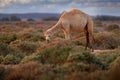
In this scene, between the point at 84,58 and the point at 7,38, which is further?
the point at 7,38

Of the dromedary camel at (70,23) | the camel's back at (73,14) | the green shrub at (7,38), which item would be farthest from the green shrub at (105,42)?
the camel's back at (73,14)

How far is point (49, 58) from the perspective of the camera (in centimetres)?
1487

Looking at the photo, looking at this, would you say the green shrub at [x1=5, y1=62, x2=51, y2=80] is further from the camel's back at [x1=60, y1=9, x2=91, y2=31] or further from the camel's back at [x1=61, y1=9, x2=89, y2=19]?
the camel's back at [x1=61, y1=9, x2=89, y2=19]

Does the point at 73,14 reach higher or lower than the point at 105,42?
higher

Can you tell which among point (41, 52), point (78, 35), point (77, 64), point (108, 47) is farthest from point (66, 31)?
point (78, 35)

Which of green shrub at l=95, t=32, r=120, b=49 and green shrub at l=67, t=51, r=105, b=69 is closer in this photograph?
green shrub at l=67, t=51, r=105, b=69

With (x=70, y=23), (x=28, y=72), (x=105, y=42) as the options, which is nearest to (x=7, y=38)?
(x=105, y=42)

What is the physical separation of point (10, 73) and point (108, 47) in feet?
60.8

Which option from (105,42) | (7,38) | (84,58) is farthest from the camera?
(105,42)

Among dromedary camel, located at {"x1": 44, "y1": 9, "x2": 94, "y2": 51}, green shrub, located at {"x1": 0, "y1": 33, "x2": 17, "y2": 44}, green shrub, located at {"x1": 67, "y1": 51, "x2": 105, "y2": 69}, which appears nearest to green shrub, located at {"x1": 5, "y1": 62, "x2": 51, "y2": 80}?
green shrub, located at {"x1": 67, "y1": 51, "x2": 105, "y2": 69}

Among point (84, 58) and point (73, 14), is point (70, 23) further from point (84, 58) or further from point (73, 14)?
point (84, 58)

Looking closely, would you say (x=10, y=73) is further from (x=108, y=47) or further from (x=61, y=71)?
(x=108, y=47)

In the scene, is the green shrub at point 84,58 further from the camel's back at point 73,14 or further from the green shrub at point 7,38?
the green shrub at point 7,38

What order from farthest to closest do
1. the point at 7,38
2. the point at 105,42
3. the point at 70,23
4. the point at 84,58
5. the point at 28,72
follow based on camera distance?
1. the point at 105,42
2. the point at 7,38
3. the point at 70,23
4. the point at 84,58
5. the point at 28,72
